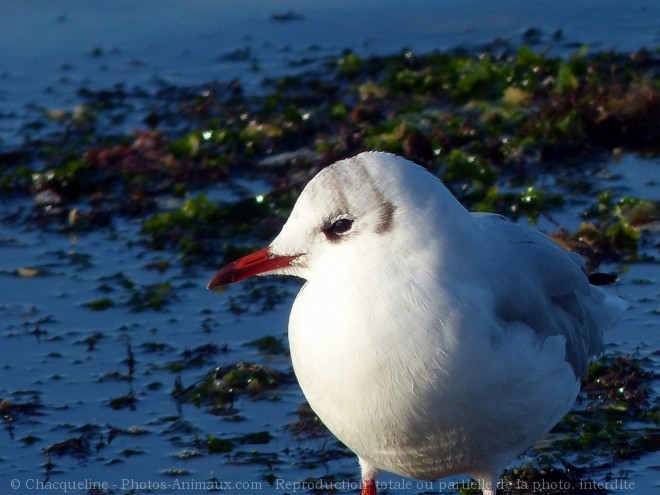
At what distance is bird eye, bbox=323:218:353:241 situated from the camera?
4672 millimetres

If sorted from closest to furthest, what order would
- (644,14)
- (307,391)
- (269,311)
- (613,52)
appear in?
(307,391), (269,311), (613,52), (644,14)

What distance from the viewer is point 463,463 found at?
5.07 meters

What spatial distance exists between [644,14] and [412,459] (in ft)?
26.2

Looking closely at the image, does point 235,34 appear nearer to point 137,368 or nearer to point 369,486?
point 137,368

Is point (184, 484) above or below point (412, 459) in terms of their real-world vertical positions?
below

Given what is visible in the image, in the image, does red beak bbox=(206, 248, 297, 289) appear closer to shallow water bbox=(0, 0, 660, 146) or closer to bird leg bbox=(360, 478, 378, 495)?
bird leg bbox=(360, 478, 378, 495)

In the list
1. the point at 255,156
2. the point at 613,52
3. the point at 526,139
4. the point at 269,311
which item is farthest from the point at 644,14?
the point at 269,311

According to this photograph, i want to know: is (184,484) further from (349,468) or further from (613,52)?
(613,52)

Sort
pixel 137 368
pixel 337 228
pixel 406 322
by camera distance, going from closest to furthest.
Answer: pixel 406 322, pixel 337 228, pixel 137 368

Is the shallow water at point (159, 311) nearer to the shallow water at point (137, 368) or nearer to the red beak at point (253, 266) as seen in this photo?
the shallow water at point (137, 368)

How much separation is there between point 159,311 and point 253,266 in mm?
2569

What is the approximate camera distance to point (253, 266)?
16.5ft

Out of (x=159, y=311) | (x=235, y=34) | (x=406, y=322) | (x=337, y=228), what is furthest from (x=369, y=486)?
(x=235, y=34)

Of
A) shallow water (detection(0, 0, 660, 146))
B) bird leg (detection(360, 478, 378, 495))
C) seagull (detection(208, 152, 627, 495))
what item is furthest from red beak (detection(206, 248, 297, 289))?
shallow water (detection(0, 0, 660, 146))
